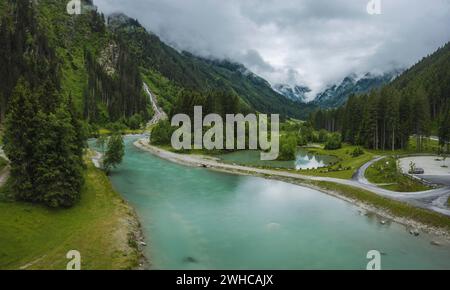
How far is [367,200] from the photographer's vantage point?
210 feet

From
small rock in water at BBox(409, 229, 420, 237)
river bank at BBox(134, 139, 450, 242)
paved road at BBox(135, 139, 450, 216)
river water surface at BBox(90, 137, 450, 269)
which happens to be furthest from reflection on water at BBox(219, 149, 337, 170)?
small rock in water at BBox(409, 229, 420, 237)

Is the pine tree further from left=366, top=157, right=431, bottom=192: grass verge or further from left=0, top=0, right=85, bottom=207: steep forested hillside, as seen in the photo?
left=366, top=157, right=431, bottom=192: grass verge

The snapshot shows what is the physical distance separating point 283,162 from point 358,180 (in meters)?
41.3

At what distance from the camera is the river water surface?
132 ft

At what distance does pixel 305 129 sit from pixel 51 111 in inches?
5707

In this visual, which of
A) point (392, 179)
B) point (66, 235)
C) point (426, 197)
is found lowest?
point (66, 235)

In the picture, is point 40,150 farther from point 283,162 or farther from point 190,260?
point 283,162

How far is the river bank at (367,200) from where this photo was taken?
50562mm

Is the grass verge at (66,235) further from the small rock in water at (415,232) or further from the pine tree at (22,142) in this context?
the small rock in water at (415,232)

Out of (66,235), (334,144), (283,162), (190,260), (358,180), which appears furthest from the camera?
(334,144)

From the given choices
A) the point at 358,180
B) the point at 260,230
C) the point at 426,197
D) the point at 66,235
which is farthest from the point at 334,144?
the point at 66,235

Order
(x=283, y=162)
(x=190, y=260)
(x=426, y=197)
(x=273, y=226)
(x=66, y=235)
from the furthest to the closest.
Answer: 1. (x=283, y=162)
2. (x=426, y=197)
3. (x=273, y=226)
4. (x=66, y=235)
5. (x=190, y=260)

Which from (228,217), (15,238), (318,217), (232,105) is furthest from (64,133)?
(232,105)

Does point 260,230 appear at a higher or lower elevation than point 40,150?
lower
